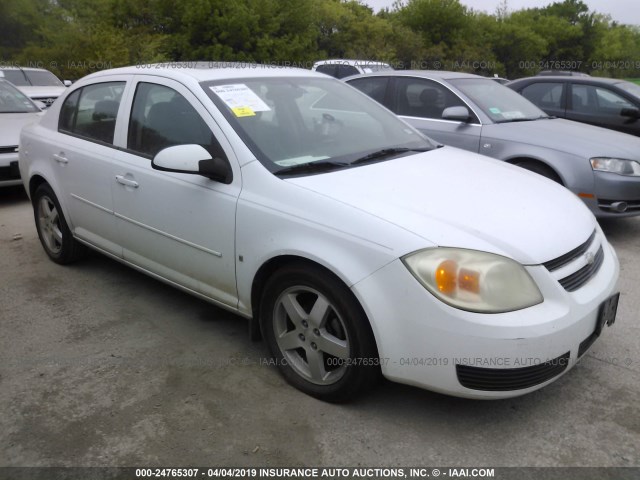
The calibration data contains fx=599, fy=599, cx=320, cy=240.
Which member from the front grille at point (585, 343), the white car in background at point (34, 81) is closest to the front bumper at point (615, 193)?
the front grille at point (585, 343)

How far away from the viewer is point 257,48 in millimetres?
25094

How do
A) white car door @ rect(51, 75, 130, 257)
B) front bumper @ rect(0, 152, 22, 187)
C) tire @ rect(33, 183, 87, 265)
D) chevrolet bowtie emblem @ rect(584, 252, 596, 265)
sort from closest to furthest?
chevrolet bowtie emblem @ rect(584, 252, 596, 265), white car door @ rect(51, 75, 130, 257), tire @ rect(33, 183, 87, 265), front bumper @ rect(0, 152, 22, 187)

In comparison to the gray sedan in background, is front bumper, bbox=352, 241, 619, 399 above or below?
below

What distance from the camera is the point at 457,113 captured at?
5.93 metres

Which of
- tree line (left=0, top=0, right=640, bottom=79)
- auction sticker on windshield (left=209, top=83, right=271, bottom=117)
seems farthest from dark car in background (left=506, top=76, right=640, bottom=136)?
tree line (left=0, top=0, right=640, bottom=79)

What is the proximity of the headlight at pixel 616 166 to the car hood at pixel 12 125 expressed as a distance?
19.5 ft

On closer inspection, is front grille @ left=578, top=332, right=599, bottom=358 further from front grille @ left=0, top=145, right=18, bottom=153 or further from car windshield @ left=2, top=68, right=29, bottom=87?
car windshield @ left=2, top=68, right=29, bottom=87

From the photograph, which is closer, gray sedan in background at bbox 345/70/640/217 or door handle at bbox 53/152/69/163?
door handle at bbox 53/152/69/163

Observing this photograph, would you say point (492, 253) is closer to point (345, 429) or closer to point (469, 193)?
point (469, 193)

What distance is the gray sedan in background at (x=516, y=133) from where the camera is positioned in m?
5.30

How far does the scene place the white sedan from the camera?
8.16 feet

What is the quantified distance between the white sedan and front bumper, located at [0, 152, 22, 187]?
10.2 feet

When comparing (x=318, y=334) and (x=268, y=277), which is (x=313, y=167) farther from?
(x=318, y=334)

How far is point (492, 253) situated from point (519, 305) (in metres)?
0.24
